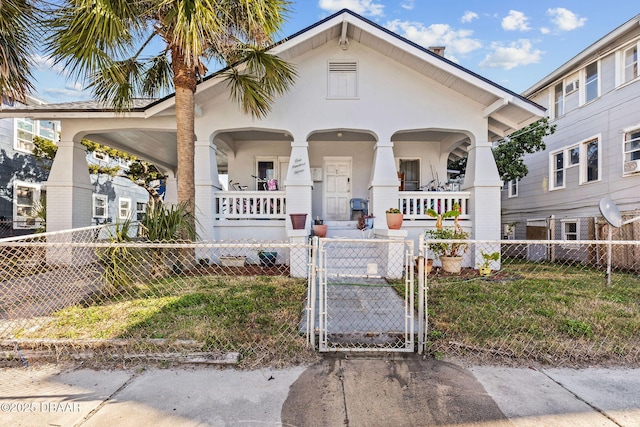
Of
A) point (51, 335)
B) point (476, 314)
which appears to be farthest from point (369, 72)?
point (51, 335)

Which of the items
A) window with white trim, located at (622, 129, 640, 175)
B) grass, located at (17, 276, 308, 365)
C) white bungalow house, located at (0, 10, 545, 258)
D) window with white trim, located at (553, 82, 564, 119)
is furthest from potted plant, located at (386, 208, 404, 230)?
window with white trim, located at (553, 82, 564, 119)

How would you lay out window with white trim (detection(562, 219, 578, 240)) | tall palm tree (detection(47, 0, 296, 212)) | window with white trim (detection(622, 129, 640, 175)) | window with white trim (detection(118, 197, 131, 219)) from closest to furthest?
tall palm tree (detection(47, 0, 296, 212)), window with white trim (detection(622, 129, 640, 175)), window with white trim (detection(562, 219, 578, 240)), window with white trim (detection(118, 197, 131, 219))

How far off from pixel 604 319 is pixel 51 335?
701cm

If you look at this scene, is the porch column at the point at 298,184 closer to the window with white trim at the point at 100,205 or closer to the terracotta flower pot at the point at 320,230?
the terracotta flower pot at the point at 320,230

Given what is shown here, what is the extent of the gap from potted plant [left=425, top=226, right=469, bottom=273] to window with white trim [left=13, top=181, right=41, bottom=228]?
1380 cm

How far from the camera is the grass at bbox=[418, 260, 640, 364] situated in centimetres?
352

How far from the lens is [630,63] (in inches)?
372

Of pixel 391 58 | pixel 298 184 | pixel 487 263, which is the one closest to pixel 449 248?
pixel 487 263

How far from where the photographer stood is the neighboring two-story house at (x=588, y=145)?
9.26 meters

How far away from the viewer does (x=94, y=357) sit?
336 centimetres

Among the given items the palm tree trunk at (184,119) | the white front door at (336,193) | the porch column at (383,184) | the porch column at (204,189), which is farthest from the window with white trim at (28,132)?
the porch column at (383,184)

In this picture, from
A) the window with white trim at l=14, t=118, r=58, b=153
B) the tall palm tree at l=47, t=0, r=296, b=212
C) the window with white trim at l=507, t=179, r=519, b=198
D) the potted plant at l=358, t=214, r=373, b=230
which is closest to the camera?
the tall palm tree at l=47, t=0, r=296, b=212

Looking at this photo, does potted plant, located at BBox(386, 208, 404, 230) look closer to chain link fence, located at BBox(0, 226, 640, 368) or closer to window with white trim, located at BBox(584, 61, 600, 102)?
chain link fence, located at BBox(0, 226, 640, 368)

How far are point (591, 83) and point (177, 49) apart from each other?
12.8m
